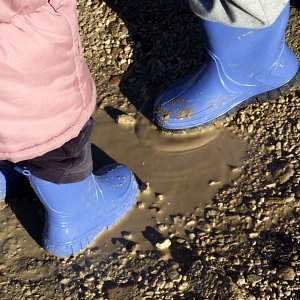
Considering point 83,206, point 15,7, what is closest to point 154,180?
point 83,206

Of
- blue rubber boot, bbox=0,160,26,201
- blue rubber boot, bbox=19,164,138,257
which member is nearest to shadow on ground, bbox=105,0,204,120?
blue rubber boot, bbox=19,164,138,257

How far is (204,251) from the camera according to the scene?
1713 millimetres

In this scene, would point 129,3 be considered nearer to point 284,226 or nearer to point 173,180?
point 173,180

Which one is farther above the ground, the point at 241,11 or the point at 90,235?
the point at 241,11

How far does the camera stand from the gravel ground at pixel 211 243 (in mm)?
1655

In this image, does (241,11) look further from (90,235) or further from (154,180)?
(90,235)

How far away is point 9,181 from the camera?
1.81 m

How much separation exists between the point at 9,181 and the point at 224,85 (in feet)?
2.21

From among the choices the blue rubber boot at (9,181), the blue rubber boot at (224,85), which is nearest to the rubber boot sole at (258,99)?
the blue rubber boot at (224,85)

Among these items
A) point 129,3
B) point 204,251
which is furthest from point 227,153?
point 129,3

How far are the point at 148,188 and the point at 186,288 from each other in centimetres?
32

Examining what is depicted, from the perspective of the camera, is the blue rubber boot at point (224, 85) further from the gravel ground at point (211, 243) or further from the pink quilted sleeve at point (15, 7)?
the pink quilted sleeve at point (15, 7)

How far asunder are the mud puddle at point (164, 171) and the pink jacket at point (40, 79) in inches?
17.4

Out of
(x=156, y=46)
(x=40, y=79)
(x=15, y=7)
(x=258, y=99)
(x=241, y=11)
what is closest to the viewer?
(x=15, y=7)
